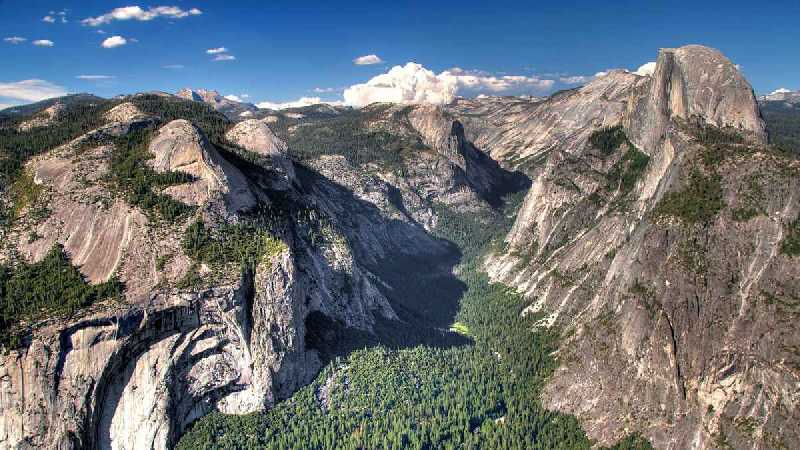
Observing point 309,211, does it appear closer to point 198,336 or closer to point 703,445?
point 198,336

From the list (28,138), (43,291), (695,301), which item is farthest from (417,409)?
(28,138)

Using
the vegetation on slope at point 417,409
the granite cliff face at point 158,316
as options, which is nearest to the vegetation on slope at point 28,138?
the granite cliff face at point 158,316

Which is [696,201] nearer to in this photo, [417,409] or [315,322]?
[417,409]

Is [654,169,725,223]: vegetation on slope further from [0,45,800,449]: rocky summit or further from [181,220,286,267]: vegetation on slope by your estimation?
[181,220,286,267]: vegetation on slope

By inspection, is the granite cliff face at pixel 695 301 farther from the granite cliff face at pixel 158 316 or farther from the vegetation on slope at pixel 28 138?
the vegetation on slope at pixel 28 138

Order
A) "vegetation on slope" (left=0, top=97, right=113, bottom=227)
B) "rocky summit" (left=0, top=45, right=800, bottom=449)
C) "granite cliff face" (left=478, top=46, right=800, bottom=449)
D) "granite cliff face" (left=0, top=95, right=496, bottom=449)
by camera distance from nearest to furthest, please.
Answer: "granite cliff face" (left=0, top=95, right=496, bottom=449), "rocky summit" (left=0, top=45, right=800, bottom=449), "granite cliff face" (left=478, top=46, right=800, bottom=449), "vegetation on slope" (left=0, top=97, right=113, bottom=227)

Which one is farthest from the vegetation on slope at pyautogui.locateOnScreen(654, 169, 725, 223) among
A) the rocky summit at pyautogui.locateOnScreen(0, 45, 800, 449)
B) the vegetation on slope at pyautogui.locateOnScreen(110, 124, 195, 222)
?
the vegetation on slope at pyautogui.locateOnScreen(110, 124, 195, 222)
